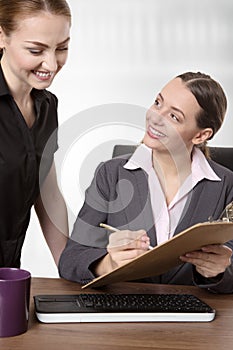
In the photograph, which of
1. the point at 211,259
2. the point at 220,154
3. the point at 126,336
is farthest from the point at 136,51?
the point at 126,336

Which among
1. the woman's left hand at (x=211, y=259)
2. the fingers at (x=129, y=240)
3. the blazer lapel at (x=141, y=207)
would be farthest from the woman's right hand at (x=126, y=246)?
the blazer lapel at (x=141, y=207)

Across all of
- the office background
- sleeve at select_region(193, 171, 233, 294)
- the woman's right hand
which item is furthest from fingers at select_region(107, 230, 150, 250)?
the office background

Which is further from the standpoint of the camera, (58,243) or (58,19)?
(58,243)

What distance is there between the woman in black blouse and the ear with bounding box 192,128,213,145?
0.42 m

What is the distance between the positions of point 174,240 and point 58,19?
634 mm

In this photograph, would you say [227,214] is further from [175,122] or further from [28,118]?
[28,118]

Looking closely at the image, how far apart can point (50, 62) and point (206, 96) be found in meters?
0.53

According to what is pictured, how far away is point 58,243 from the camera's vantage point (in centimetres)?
188

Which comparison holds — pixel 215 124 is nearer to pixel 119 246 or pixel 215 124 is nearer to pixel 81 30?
pixel 119 246

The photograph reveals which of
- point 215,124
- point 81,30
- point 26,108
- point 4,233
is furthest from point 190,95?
point 81,30

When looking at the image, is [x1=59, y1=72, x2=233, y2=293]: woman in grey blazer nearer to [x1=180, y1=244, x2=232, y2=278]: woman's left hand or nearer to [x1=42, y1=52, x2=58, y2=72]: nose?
[x1=180, y1=244, x2=232, y2=278]: woman's left hand

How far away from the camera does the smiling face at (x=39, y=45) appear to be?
153 cm

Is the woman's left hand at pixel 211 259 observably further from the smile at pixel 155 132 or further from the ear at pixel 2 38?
the ear at pixel 2 38

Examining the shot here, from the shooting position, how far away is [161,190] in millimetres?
1787
